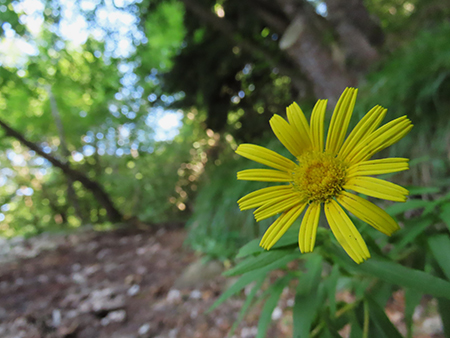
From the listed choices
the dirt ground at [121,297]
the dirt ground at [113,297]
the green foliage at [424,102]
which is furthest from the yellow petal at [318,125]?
the dirt ground at [113,297]

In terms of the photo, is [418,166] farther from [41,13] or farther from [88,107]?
[88,107]

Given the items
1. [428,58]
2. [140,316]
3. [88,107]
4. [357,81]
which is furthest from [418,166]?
[88,107]

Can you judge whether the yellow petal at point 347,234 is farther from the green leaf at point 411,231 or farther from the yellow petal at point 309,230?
the green leaf at point 411,231

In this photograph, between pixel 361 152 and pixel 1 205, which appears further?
pixel 1 205

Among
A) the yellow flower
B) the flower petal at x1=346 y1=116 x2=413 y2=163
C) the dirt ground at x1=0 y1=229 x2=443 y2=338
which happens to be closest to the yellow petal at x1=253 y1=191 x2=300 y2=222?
the yellow flower

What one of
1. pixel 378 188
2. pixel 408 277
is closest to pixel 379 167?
pixel 378 188

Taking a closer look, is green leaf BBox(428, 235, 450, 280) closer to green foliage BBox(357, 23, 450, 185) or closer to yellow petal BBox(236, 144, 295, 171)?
yellow petal BBox(236, 144, 295, 171)

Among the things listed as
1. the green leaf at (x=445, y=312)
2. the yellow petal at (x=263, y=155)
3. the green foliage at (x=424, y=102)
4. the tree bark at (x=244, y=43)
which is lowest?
the green leaf at (x=445, y=312)
